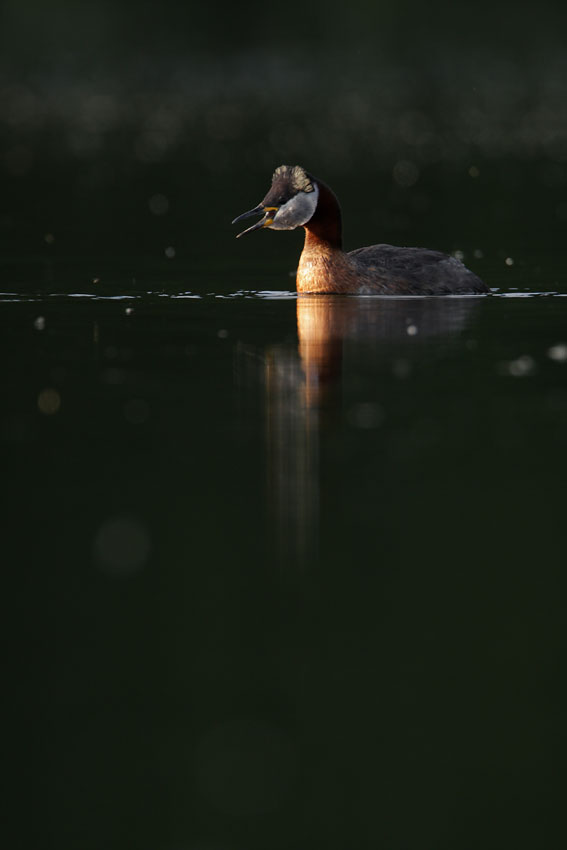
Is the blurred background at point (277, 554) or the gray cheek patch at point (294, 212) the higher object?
the gray cheek patch at point (294, 212)

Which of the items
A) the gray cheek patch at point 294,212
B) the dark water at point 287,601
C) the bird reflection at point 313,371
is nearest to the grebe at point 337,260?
the gray cheek patch at point 294,212

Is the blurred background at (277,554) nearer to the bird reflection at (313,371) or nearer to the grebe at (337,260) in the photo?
the bird reflection at (313,371)

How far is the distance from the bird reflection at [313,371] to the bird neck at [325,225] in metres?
0.60

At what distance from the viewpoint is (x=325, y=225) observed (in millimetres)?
17484

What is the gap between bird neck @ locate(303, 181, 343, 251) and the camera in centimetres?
1731

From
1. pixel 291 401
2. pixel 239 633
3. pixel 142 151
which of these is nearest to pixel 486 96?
pixel 142 151

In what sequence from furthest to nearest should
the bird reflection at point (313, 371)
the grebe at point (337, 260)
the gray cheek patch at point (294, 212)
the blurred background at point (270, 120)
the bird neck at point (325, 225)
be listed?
the blurred background at point (270, 120) < the gray cheek patch at point (294, 212) < the bird neck at point (325, 225) < the grebe at point (337, 260) < the bird reflection at point (313, 371)

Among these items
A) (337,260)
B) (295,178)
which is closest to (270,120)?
(295,178)

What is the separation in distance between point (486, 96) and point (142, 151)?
75.2 feet

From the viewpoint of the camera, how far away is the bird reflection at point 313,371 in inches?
322

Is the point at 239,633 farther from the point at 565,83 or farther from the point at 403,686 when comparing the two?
the point at 565,83

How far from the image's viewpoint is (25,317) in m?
15.4

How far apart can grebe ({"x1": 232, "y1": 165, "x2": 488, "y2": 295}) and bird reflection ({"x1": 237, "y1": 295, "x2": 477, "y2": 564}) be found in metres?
0.23

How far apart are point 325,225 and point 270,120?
36.5m
